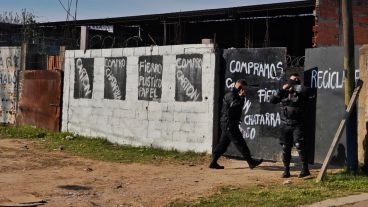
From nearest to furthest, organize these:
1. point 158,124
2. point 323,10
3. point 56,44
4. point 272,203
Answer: point 272,203 < point 158,124 < point 323,10 < point 56,44

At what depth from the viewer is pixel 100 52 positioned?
575 inches

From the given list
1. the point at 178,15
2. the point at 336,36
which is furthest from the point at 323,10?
the point at 178,15

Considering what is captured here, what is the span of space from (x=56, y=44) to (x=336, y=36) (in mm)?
10719

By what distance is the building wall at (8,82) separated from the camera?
1803cm

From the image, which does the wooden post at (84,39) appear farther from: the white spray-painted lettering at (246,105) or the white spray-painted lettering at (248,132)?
the white spray-painted lettering at (248,132)

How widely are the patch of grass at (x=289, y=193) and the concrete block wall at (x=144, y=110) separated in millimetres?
3381

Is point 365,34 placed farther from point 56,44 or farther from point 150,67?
point 56,44

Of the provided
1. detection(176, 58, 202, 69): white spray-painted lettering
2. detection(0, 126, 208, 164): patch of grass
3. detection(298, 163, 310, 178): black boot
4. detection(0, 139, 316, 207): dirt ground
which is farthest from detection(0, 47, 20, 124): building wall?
detection(298, 163, 310, 178): black boot

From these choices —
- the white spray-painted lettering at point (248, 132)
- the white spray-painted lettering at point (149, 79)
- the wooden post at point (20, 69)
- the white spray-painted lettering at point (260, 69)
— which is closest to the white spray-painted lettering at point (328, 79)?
the white spray-painted lettering at point (260, 69)

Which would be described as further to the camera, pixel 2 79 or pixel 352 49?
pixel 2 79

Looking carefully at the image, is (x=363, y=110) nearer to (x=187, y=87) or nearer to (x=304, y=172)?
(x=304, y=172)

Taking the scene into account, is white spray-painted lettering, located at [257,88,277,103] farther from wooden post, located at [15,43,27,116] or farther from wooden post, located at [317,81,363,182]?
wooden post, located at [15,43,27,116]

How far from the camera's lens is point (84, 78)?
15.2m

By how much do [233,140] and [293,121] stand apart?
1316 millimetres
